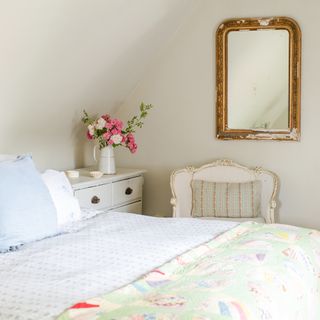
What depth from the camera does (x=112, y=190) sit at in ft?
13.4

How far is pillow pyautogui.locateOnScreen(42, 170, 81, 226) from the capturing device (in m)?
2.89

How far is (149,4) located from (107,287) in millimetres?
2380

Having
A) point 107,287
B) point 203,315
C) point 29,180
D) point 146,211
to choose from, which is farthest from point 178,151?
point 203,315

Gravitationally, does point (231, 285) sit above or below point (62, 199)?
below

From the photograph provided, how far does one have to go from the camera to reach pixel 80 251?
2.37 metres

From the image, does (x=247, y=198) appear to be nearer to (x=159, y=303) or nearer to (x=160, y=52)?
(x=160, y=52)

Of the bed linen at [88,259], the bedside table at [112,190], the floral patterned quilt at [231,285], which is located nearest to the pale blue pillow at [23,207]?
the bed linen at [88,259]

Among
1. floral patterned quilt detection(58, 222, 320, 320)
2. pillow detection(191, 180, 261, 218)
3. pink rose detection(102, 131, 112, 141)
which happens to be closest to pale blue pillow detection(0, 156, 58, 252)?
floral patterned quilt detection(58, 222, 320, 320)

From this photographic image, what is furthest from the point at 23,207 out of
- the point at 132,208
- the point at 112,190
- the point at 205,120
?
the point at 205,120

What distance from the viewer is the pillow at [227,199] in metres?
4.04

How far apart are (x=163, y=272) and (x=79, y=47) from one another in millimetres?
1926

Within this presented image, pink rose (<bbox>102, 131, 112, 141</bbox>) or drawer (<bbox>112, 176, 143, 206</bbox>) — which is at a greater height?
pink rose (<bbox>102, 131, 112, 141</bbox>)

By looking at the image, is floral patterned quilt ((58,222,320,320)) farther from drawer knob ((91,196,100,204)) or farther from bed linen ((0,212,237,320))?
drawer knob ((91,196,100,204))

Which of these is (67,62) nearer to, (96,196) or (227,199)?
(96,196)
